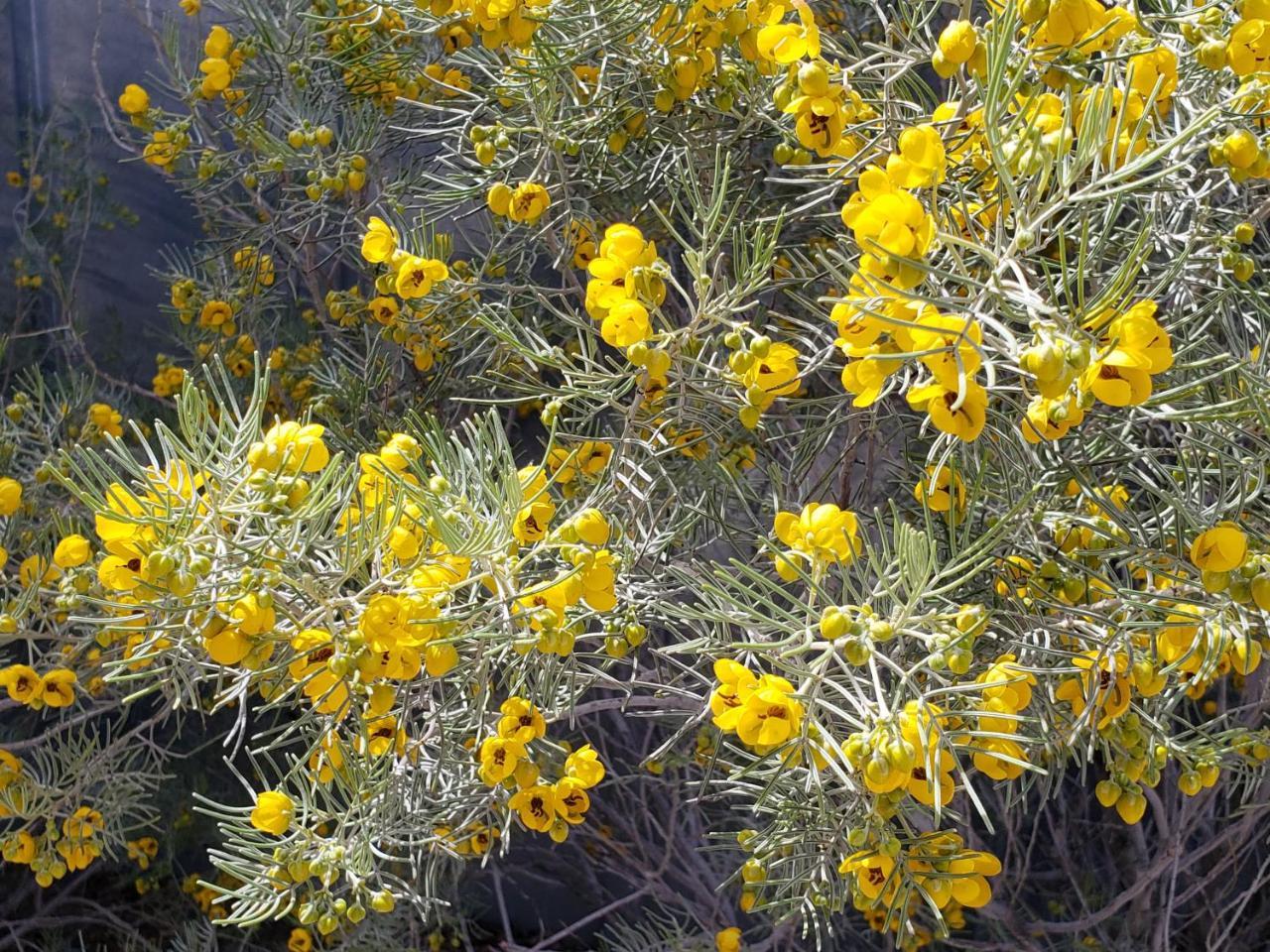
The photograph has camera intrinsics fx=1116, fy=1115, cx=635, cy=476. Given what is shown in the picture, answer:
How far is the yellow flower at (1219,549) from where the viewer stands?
1.06 meters

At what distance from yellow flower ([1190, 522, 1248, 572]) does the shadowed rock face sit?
3.78 m

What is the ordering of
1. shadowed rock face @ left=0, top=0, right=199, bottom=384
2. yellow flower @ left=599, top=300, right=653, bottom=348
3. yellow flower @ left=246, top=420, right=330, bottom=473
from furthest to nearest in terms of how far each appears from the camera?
shadowed rock face @ left=0, top=0, right=199, bottom=384
yellow flower @ left=599, top=300, right=653, bottom=348
yellow flower @ left=246, top=420, right=330, bottom=473

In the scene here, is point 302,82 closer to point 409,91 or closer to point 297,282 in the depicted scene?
point 409,91

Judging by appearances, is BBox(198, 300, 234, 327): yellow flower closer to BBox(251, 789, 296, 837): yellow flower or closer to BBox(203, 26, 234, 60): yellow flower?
BBox(203, 26, 234, 60): yellow flower

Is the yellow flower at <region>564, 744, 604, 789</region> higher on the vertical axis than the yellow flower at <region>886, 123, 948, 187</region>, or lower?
lower

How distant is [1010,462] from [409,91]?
1.42 m

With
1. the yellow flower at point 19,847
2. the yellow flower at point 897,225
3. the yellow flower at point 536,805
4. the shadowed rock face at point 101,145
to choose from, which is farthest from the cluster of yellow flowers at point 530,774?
the shadowed rock face at point 101,145

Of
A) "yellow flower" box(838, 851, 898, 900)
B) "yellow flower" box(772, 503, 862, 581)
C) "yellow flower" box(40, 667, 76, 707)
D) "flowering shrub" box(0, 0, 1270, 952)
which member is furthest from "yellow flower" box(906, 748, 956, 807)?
"yellow flower" box(40, 667, 76, 707)

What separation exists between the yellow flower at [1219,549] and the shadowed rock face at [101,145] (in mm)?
3782

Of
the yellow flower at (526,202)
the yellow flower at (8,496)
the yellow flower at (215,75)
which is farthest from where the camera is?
the yellow flower at (215,75)

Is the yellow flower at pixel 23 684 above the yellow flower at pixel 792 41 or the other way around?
the other way around

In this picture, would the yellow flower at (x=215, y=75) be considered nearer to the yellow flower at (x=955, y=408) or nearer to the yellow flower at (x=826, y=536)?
the yellow flower at (x=826, y=536)

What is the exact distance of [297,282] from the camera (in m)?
3.71

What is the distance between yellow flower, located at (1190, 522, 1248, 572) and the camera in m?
1.06
